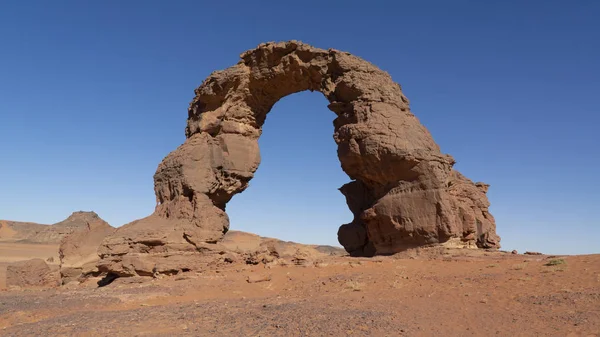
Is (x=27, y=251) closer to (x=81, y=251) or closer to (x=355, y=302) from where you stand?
(x=81, y=251)

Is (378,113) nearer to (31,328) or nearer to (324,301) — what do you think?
(324,301)

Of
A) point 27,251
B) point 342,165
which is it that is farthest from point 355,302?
point 27,251

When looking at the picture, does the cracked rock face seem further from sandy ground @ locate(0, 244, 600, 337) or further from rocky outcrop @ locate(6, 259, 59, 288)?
rocky outcrop @ locate(6, 259, 59, 288)

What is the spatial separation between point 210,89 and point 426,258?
→ 417 inches

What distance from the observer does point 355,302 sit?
336 inches

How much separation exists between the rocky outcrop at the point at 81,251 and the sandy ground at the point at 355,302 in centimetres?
459

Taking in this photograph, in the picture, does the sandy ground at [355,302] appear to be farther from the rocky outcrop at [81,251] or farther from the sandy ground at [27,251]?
the sandy ground at [27,251]

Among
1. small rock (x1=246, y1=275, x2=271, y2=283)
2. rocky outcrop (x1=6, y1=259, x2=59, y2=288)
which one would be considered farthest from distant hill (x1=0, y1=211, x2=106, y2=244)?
small rock (x1=246, y1=275, x2=271, y2=283)

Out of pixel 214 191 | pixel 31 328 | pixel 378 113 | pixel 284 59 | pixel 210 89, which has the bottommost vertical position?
pixel 31 328

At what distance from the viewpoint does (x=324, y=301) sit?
879 cm

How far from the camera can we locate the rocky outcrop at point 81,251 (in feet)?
54.4

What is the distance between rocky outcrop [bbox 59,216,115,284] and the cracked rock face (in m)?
3.50

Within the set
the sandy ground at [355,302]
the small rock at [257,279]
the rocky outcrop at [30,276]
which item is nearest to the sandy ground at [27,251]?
the rocky outcrop at [30,276]

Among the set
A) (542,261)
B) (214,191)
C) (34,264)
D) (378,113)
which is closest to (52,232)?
(34,264)
